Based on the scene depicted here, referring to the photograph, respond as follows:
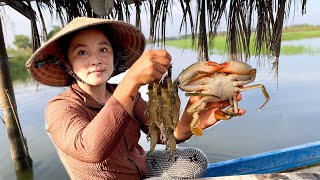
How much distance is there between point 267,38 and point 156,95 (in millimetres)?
1944

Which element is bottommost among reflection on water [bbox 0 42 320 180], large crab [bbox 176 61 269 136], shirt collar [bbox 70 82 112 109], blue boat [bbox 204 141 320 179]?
reflection on water [bbox 0 42 320 180]

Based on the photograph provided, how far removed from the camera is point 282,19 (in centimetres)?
288

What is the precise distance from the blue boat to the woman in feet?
2.71

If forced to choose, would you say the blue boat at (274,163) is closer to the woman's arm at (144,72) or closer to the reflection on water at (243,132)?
the reflection on water at (243,132)

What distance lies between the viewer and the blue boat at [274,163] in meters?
2.88

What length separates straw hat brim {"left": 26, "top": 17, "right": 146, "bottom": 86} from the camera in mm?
1597

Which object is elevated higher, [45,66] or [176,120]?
[45,66]

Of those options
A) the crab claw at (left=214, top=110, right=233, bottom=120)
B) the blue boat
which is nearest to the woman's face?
the crab claw at (left=214, top=110, right=233, bottom=120)

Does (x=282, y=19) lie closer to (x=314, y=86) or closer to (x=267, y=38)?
(x=267, y=38)

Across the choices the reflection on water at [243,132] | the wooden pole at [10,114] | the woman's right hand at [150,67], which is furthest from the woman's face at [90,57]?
the wooden pole at [10,114]

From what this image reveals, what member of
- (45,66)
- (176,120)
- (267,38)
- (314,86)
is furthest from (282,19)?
(314,86)

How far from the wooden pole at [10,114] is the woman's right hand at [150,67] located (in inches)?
129

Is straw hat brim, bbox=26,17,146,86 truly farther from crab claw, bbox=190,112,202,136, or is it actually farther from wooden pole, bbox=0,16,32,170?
wooden pole, bbox=0,16,32,170

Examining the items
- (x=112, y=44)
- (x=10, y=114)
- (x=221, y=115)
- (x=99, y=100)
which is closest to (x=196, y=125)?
(x=221, y=115)
